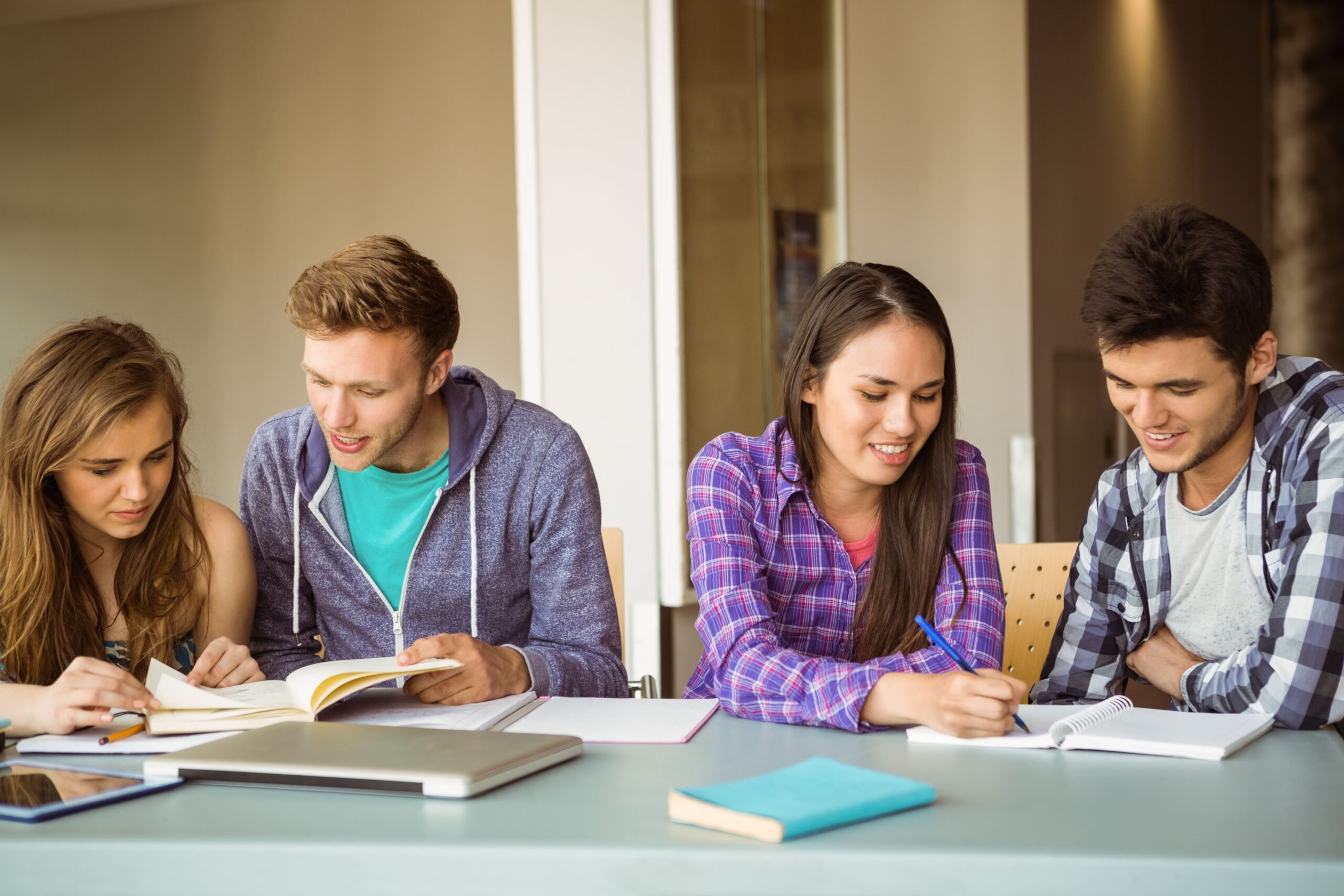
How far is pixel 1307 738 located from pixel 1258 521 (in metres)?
0.36

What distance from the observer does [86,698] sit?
53.5 inches

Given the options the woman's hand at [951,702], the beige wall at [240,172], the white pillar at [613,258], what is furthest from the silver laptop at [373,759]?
the beige wall at [240,172]

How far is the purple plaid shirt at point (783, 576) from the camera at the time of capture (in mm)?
1598

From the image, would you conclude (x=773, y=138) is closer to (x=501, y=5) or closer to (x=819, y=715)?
(x=501, y=5)

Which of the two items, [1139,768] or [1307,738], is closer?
[1139,768]

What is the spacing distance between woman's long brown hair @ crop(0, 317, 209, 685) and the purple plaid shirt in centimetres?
71

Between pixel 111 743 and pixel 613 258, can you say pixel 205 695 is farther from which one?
pixel 613 258

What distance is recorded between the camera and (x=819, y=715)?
4.60ft

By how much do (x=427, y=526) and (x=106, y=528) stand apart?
1.44 ft

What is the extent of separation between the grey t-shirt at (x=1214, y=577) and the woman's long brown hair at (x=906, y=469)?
11.2 inches

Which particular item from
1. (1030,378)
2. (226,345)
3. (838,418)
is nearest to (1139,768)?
(838,418)

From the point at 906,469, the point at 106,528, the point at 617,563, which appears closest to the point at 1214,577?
the point at 906,469

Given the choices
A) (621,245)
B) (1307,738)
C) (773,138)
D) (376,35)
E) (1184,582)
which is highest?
(376,35)

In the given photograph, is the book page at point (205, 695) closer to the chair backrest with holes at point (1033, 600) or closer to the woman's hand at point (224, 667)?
the woman's hand at point (224, 667)
